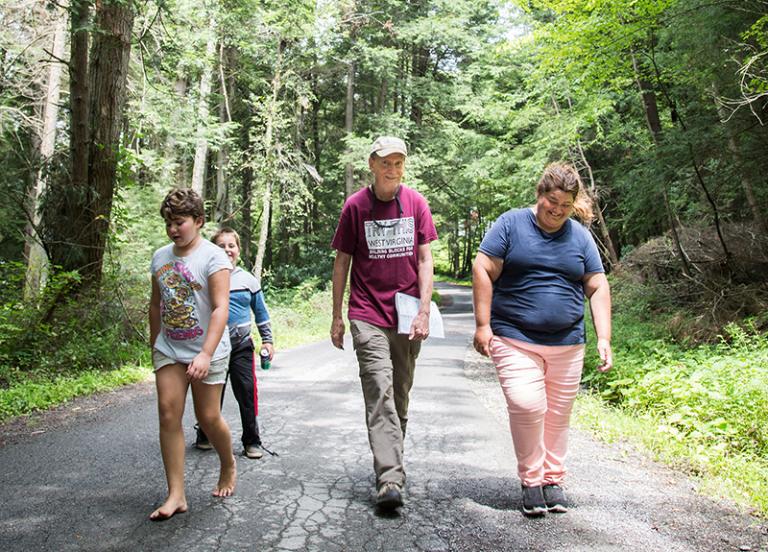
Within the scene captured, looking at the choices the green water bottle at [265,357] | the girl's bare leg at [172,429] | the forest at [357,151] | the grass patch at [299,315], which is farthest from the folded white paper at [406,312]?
the grass patch at [299,315]

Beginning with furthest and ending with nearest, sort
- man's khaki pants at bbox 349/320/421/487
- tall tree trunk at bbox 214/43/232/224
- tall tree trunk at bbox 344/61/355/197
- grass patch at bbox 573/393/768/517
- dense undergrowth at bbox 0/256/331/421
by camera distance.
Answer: tall tree trunk at bbox 344/61/355/197 → tall tree trunk at bbox 214/43/232/224 → dense undergrowth at bbox 0/256/331/421 → grass patch at bbox 573/393/768/517 → man's khaki pants at bbox 349/320/421/487

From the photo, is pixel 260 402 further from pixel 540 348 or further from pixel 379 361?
pixel 540 348

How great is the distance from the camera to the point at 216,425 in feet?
12.0

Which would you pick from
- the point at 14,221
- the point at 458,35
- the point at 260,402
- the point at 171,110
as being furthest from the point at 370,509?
the point at 458,35

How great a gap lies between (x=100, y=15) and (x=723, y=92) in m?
9.92

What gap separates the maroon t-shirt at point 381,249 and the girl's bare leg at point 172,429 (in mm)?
1161

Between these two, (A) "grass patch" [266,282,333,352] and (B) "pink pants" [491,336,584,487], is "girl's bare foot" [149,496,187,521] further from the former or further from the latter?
(A) "grass patch" [266,282,333,352]

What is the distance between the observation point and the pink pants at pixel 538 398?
368cm

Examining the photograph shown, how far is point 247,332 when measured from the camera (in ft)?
16.2

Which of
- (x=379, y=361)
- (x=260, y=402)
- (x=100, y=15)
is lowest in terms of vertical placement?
(x=260, y=402)

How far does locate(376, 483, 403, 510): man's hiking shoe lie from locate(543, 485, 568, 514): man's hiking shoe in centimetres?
92

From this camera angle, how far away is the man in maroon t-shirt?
381 centimetres

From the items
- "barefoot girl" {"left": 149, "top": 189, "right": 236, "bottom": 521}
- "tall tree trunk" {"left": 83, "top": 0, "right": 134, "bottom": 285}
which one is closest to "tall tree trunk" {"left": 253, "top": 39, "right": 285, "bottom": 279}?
"tall tree trunk" {"left": 83, "top": 0, "right": 134, "bottom": 285}

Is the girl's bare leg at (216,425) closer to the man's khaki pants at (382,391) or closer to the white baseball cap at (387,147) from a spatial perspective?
the man's khaki pants at (382,391)
